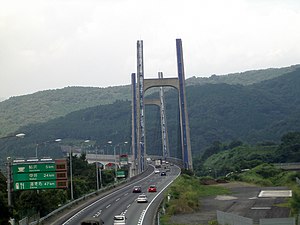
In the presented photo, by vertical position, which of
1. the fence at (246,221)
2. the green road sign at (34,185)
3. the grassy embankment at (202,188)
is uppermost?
the green road sign at (34,185)

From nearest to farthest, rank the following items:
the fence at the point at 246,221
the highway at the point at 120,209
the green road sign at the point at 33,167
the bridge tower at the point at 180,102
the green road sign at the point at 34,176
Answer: the fence at the point at 246,221
the green road sign at the point at 34,176
the green road sign at the point at 33,167
the highway at the point at 120,209
the bridge tower at the point at 180,102

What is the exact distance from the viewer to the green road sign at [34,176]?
4441 cm

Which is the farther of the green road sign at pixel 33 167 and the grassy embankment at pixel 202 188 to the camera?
the grassy embankment at pixel 202 188

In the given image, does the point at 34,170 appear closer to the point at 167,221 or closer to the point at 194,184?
the point at 167,221

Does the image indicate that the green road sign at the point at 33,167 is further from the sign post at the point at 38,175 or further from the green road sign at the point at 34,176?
the green road sign at the point at 34,176

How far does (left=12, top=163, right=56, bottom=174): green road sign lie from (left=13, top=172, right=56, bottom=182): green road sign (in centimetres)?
23

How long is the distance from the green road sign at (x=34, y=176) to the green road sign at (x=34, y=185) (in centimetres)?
27

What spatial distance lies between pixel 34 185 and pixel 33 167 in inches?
48.6

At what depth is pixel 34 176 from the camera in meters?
45.2

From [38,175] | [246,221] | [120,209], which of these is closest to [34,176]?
[38,175]

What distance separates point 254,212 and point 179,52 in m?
77.2

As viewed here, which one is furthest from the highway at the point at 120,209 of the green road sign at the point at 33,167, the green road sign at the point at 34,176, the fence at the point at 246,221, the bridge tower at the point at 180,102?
the bridge tower at the point at 180,102

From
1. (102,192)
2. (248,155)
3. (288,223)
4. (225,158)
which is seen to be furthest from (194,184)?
(225,158)

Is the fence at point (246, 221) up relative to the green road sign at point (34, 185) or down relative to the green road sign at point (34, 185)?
down
